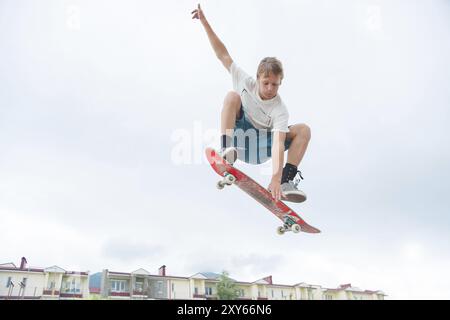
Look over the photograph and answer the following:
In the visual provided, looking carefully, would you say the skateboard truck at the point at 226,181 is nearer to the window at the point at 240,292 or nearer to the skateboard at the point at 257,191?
the skateboard at the point at 257,191

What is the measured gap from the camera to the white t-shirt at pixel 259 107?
3514 millimetres

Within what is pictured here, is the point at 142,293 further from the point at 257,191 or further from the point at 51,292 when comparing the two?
the point at 257,191

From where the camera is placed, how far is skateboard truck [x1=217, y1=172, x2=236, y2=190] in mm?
3412

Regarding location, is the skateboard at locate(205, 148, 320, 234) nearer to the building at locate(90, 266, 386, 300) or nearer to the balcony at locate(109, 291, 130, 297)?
the building at locate(90, 266, 386, 300)

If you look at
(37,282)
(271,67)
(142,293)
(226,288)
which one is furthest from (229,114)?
(226,288)

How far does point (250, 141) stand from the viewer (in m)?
3.72

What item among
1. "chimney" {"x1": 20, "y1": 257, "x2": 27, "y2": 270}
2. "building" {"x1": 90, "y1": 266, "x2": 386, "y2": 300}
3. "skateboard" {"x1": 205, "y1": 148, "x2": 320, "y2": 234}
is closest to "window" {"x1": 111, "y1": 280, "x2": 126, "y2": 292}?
"building" {"x1": 90, "y1": 266, "x2": 386, "y2": 300}

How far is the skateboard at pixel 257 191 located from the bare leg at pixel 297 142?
0.40 m

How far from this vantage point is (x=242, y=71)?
3684 millimetres
